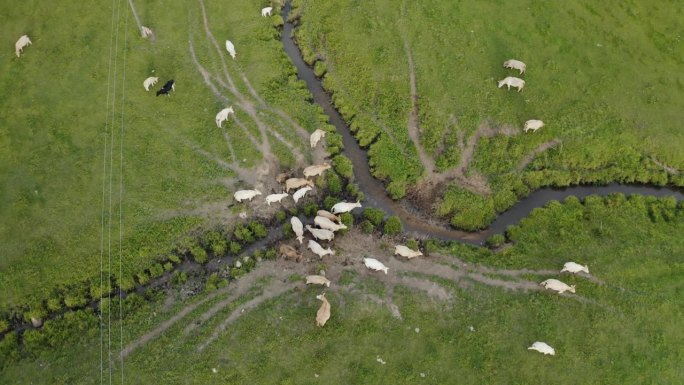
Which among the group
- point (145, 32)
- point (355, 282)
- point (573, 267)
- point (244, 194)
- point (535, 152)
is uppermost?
point (145, 32)

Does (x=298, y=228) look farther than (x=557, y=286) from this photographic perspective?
Yes

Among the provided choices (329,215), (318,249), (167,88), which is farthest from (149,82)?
(318,249)

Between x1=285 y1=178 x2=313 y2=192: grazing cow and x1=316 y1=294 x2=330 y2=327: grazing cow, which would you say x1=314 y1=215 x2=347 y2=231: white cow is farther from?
x1=316 y1=294 x2=330 y2=327: grazing cow

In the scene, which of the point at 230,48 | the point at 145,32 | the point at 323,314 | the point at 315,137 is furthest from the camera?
the point at 145,32

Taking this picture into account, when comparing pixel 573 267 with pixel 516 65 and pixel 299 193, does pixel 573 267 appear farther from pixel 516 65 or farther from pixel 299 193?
pixel 299 193

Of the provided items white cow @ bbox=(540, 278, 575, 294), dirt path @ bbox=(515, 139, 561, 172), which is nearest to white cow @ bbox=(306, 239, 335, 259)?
white cow @ bbox=(540, 278, 575, 294)
